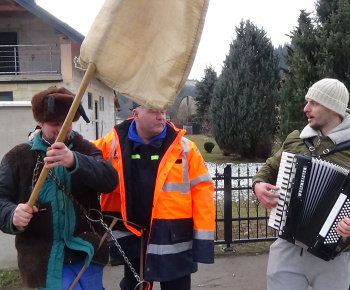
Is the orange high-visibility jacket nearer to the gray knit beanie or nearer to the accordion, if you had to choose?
the accordion

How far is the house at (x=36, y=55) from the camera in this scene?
40.3 feet

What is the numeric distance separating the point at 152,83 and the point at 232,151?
15.6 meters

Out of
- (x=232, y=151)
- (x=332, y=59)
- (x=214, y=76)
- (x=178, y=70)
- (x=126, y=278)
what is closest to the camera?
(x=178, y=70)

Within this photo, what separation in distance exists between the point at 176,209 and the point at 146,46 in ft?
3.62

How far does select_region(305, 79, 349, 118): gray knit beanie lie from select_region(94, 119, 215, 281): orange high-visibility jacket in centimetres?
87

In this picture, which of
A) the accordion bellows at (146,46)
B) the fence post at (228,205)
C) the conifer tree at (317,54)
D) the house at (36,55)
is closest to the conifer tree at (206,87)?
the house at (36,55)

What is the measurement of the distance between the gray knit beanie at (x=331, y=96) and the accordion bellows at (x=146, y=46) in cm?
116

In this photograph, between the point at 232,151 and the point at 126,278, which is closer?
the point at 126,278

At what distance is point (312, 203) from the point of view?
8.26 ft

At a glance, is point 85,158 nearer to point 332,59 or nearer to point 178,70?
point 178,70

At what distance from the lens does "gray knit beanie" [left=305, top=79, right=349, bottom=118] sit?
2537mm

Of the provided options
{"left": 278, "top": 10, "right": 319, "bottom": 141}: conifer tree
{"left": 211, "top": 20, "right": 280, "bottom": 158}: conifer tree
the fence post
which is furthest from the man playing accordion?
{"left": 211, "top": 20, "right": 280, "bottom": 158}: conifer tree

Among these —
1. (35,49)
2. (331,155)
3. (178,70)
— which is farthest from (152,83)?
(35,49)

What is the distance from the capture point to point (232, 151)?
17.2m
